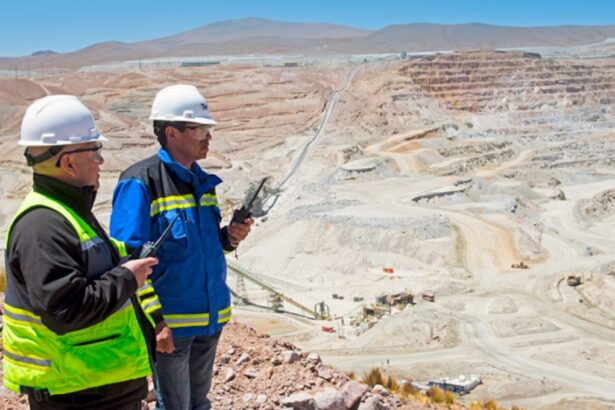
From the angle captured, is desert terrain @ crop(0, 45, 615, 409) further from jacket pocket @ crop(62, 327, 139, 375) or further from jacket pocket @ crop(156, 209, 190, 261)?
jacket pocket @ crop(62, 327, 139, 375)

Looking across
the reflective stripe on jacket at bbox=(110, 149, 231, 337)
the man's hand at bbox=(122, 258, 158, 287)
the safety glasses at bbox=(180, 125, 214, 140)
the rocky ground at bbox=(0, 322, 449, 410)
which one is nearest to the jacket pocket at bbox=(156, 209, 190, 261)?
the reflective stripe on jacket at bbox=(110, 149, 231, 337)

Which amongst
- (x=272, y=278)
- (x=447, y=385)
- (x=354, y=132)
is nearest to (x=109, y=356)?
(x=447, y=385)

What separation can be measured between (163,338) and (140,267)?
2.01 ft

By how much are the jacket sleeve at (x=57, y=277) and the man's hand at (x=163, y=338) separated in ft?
2.18

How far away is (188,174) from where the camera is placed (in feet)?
13.0

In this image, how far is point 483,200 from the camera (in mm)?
39375

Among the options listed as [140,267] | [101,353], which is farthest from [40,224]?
[101,353]

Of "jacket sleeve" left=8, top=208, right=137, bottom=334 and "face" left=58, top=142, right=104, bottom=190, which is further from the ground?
"face" left=58, top=142, right=104, bottom=190

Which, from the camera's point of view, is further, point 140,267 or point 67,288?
point 140,267

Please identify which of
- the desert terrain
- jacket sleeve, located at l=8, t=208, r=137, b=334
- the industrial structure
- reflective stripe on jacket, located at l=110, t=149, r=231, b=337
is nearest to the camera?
jacket sleeve, located at l=8, t=208, r=137, b=334

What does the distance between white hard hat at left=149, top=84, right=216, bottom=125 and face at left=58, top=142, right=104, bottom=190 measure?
3.13 ft

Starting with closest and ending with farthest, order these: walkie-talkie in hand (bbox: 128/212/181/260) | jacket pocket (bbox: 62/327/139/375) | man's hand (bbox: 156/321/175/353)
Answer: jacket pocket (bbox: 62/327/139/375) → walkie-talkie in hand (bbox: 128/212/181/260) → man's hand (bbox: 156/321/175/353)

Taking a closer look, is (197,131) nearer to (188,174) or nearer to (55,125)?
(188,174)

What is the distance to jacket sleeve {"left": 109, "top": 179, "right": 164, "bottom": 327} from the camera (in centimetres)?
356
